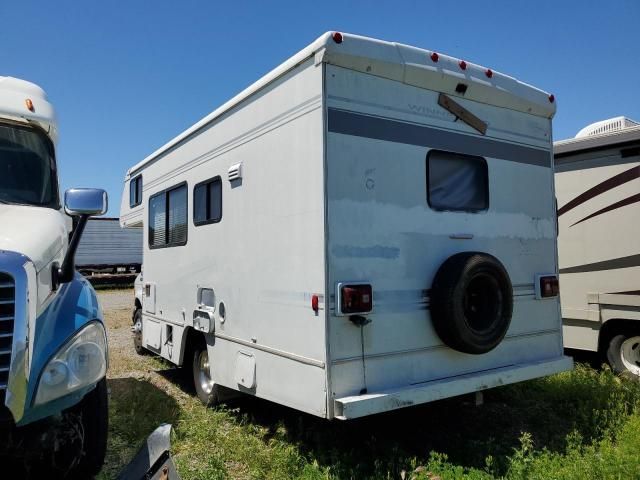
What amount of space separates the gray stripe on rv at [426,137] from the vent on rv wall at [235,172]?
124 cm

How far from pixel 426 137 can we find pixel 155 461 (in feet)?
9.76

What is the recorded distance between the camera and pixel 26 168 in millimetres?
4066

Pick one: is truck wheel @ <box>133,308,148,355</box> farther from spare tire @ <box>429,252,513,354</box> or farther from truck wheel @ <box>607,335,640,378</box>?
truck wheel @ <box>607,335,640,378</box>

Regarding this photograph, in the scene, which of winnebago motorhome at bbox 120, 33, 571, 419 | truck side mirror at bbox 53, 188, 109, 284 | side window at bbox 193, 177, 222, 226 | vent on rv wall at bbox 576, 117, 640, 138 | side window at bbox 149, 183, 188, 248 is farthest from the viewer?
vent on rv wall at bbox 576, 117, 640, 138

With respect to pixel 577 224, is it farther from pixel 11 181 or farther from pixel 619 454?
pixel 11 181

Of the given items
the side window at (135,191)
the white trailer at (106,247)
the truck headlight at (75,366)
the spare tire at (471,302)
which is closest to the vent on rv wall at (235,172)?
A: the truck headlight at (75,366)

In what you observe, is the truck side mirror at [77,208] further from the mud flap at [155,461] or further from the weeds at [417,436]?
the weeds at [417,436]

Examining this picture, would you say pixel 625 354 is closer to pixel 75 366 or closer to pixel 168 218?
pixel 168 218

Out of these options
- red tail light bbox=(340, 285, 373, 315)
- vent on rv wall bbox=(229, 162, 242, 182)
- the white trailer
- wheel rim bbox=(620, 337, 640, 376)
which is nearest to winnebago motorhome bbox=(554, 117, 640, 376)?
wheel rim bbox=(620, 337, 640, 376)

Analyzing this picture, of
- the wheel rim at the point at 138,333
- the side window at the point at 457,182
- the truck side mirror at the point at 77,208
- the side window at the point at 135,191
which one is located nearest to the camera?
the truck side mirror at the point at 77,208

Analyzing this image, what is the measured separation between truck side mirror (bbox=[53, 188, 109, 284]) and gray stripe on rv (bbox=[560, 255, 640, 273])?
18.3ft

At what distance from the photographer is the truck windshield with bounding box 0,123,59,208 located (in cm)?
393

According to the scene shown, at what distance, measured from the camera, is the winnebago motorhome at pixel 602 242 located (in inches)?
238

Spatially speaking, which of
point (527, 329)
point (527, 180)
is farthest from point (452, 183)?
point (527, 329)
